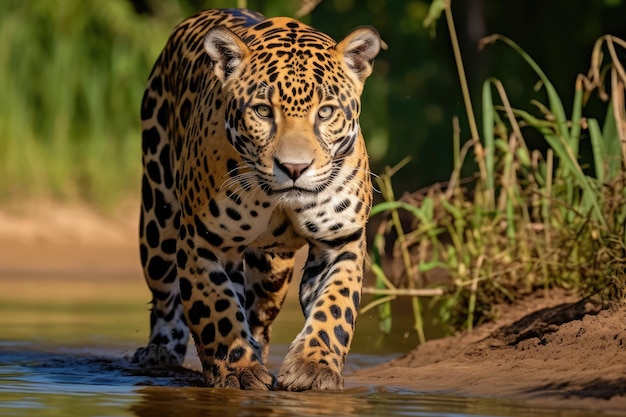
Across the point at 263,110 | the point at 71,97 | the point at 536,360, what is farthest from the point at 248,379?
the point at 71,97

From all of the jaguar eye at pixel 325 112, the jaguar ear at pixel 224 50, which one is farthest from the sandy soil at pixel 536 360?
the jaguar ear at pixel 224 50

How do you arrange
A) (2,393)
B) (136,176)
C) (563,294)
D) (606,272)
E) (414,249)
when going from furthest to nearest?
(136,176), (414,249), (563,294), (606,272), (2,393)

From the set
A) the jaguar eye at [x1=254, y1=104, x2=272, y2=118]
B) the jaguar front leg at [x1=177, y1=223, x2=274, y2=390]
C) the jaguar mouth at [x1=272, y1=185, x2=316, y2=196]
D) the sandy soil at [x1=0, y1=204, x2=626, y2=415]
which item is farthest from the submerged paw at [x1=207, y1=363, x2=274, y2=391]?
the jaguar eye at [x1=254, y1=104, x2=272, y2=118]

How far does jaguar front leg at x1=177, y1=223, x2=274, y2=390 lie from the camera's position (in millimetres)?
6488

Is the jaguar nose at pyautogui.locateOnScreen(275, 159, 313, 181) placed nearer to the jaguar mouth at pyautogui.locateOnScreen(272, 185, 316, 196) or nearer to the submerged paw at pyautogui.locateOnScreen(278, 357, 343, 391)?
the jaguar mouth at pyautogui.locateOnScreen(272, 185, 316, 196)

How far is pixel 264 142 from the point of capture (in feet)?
20.7

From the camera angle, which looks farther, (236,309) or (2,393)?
(236,309)

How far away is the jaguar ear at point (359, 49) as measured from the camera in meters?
6.71

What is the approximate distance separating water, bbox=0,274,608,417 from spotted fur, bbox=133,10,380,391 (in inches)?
10.3

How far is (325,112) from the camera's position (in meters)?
6.39

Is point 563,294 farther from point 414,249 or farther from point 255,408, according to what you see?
point 255,408

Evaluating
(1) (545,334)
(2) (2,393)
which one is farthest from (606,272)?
(2) (2,393)

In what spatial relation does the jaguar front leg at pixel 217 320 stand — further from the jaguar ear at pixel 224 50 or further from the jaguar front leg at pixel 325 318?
the jaguar ear at pixel 224 50

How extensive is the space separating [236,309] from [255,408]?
3.62ft
